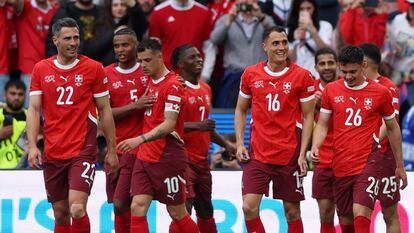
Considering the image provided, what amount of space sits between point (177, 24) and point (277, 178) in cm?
462

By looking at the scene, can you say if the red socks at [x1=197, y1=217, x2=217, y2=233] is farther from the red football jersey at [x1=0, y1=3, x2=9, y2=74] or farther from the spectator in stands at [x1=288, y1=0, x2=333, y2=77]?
the red football jersey at [x1=0, y1=3, x2=9, y2=74]

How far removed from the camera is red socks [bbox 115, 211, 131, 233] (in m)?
14.3

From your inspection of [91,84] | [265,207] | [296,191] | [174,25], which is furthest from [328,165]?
[174,25]

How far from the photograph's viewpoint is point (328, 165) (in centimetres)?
1429

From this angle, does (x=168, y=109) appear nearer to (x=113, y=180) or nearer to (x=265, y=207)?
(x=113, y=180)

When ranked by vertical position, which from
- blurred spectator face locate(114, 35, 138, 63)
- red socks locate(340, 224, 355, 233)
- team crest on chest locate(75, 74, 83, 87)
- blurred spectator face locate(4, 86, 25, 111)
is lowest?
red socks locate(340, 224, 355, 233)

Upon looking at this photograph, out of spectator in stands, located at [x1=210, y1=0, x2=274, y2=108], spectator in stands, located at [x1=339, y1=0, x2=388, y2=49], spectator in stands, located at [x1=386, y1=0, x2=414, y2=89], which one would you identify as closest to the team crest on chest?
spectator in stands, located at [x1=210, y1=0, x2=274, y2=108]

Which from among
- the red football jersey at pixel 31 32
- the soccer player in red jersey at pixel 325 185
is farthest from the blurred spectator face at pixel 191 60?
the red football jersey at pixel 31 32

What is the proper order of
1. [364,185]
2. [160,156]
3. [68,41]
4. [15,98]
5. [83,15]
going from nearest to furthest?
1. [364,185]
2. [68,41]
3. [160,156]
4. [15,98]
5. [83,15]

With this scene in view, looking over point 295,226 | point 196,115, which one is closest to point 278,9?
point 196,115

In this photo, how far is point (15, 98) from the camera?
55.2 ft

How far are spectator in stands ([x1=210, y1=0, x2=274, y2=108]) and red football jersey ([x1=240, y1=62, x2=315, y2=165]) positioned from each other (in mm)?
4078

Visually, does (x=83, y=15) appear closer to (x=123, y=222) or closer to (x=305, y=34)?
(x=305, y=34)

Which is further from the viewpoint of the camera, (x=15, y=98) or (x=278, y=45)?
(x=15, y=98)
